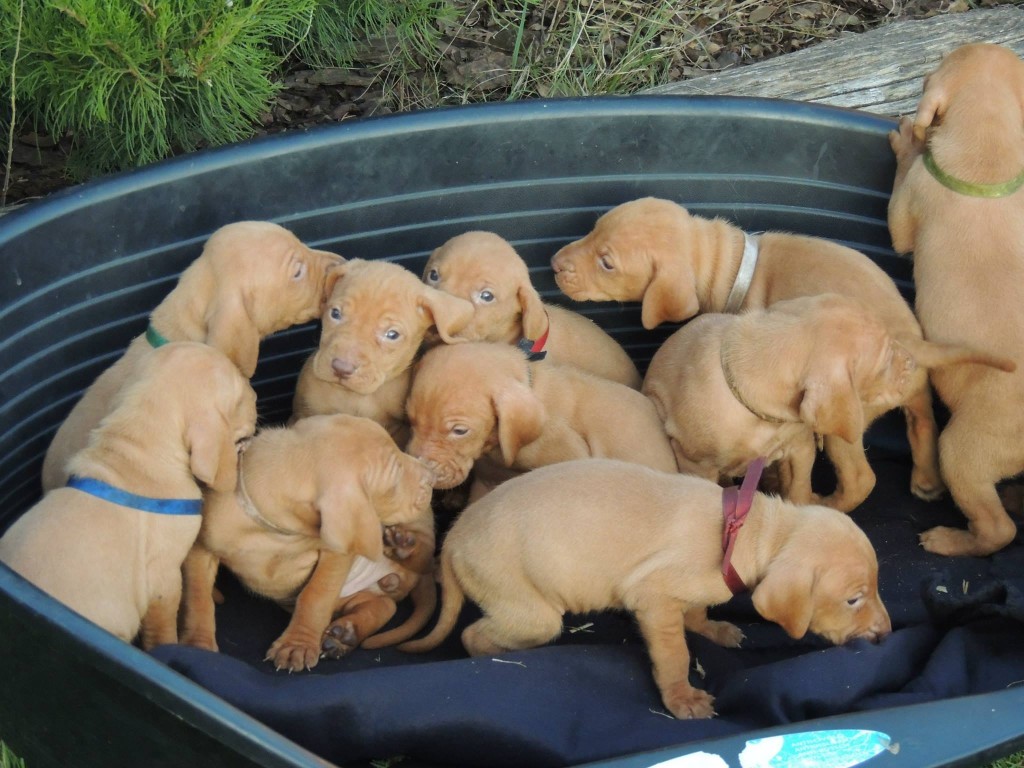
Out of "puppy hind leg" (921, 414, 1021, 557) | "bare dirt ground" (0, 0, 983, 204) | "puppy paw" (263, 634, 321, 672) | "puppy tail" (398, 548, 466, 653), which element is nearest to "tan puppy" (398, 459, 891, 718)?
"puppy tail" (398, 548, 466, 653)

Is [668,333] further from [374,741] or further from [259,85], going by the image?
[374,741]

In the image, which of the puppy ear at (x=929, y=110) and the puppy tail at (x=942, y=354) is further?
the puppy ear at (x=929, y=110)

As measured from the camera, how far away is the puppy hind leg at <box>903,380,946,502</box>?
468 cm

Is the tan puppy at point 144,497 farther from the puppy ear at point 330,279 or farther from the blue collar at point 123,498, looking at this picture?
the puppy ear at point 330,279

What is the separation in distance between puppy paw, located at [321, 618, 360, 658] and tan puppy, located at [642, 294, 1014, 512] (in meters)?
1.37

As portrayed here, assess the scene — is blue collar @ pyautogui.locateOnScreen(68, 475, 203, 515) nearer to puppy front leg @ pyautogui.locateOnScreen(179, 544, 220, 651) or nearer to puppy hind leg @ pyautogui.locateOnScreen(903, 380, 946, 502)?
puppy front leg @ pyautogui.locateOnScreen(179, 544, 220, 651)

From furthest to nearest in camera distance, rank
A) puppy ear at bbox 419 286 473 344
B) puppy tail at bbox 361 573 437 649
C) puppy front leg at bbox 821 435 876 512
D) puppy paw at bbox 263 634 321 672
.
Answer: puppy front leg at bbox 821 435 876 512
puppy ear at bbox 419 286 473 344
puppy tail at bbox 361 573 437 649
puppy paw at bbox 263 634 321 672

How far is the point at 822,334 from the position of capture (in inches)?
160

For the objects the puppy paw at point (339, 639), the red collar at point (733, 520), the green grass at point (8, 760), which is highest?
the red collar at point (733, 520)

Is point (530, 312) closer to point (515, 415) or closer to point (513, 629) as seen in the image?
point (515, 415)

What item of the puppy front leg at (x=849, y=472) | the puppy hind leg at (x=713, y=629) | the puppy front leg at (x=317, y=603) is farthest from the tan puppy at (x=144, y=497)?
the puppy front leg at (x=849, y=472)

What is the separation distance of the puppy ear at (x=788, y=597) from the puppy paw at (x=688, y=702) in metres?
0.37

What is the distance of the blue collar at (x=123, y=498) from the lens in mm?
3559

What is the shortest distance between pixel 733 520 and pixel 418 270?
1799 mm
